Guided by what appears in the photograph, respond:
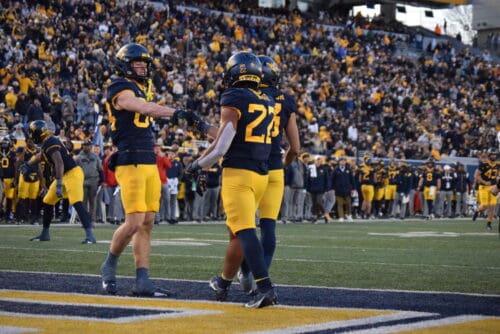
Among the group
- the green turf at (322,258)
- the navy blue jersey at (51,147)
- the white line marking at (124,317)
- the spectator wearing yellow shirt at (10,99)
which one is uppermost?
the spectator wearing yellow shirt at (10,99)

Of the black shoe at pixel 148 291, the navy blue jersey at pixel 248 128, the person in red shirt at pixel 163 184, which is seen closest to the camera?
the navy blue jersey at pixel 248 128

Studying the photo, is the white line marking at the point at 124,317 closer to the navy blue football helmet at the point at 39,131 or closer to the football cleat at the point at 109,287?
the football cleat at the point at 109,287

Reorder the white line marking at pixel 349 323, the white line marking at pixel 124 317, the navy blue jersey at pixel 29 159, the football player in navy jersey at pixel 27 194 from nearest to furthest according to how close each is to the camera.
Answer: the white line marking at pixel 349 323
the white line marking at pixel 124 317
the navy blue jersey at pixel 29 159
the football player in navy jersey at pixel 27 194

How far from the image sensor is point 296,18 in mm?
41750

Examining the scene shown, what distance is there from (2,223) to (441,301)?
1460 centimetres

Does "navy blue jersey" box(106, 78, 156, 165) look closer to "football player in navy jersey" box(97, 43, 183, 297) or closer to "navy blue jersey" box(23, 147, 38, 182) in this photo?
"football player in navy jersey" box(97, 43, 183, 297)

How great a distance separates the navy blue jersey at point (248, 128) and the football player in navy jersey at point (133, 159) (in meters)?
0.88

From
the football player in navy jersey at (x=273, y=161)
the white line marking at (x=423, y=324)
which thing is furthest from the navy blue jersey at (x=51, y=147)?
the white line marking at (x=423, y=324)

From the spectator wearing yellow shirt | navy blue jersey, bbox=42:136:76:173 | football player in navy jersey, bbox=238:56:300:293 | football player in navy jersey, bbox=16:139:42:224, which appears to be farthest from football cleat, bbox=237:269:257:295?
the spectator wearing yellow shirt

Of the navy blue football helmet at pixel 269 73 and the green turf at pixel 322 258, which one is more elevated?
the navy blue football helmet at pixel 269 73

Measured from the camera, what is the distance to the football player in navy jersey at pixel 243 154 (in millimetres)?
6941

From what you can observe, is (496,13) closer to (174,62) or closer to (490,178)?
(174,62)

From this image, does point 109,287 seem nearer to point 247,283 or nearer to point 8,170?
point 247,283

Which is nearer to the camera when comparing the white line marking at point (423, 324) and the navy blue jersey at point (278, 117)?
the white line marking at point (423, 324)
